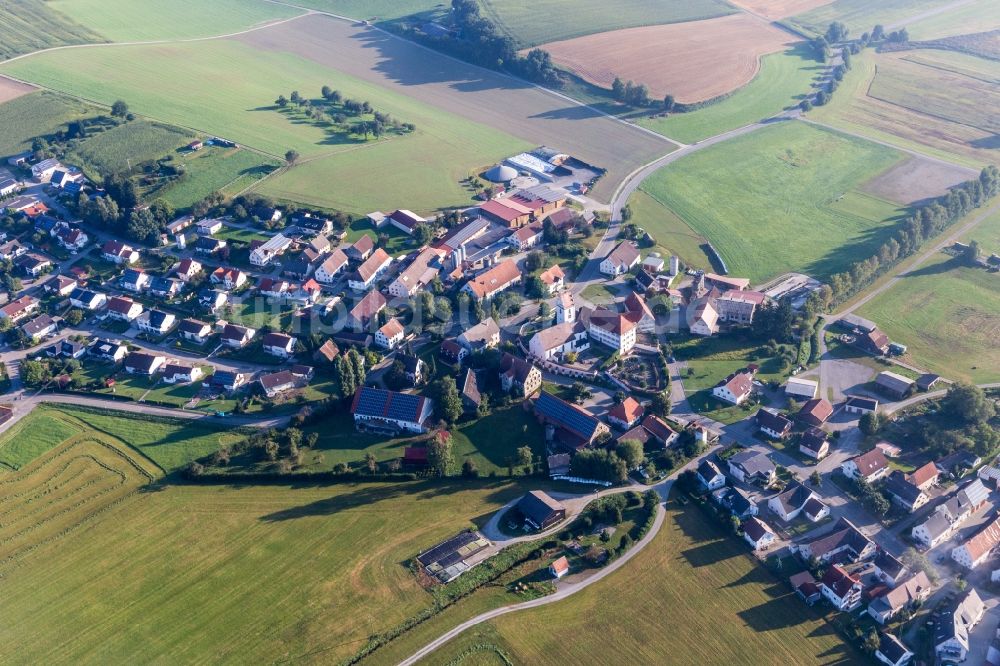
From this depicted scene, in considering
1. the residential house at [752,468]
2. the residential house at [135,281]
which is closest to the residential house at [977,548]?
the residential house at [752,468]

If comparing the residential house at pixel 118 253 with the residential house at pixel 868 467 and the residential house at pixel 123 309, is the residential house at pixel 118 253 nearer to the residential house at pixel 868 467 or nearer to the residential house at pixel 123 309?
the residential house at pixel 123 309

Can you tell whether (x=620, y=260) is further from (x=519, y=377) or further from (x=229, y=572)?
(x=229, y=572)

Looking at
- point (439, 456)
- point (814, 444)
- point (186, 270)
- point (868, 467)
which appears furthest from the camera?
point (186, 270)

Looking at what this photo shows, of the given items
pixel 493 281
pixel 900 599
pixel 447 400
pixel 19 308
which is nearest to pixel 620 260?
pixel 493 281

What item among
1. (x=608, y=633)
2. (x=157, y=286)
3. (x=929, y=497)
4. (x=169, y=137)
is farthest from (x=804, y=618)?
(x=169, y=137)

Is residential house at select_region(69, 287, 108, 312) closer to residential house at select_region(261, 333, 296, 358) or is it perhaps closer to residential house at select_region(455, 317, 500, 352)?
residential house at select_region(261, 333, 296, 358)

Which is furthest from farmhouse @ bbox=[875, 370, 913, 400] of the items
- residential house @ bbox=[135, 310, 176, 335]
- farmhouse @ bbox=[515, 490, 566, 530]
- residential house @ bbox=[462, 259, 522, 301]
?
residential house @ bbox=[135, 310, 176, 335]

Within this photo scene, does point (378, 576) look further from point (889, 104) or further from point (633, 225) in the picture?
point (889, 104)

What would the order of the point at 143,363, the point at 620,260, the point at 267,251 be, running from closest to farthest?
the point at 143,363
the point at 620,260
the point at 267,251
